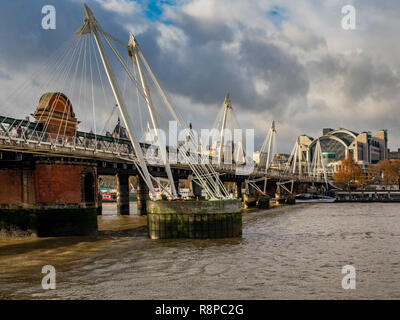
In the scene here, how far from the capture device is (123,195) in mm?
64812

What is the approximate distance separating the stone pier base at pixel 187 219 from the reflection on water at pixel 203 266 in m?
0.99

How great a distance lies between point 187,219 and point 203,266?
9.19 m

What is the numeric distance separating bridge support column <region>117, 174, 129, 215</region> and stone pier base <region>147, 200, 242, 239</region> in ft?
104

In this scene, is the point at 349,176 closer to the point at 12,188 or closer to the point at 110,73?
the point at 110,73

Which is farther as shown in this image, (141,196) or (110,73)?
(141,196)

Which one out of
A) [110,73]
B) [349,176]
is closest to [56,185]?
[110,73]

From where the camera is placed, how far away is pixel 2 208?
35.6m

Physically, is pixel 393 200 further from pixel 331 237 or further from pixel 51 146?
pixel 51 146

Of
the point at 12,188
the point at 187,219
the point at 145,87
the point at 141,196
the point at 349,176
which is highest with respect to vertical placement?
the point at 145,87

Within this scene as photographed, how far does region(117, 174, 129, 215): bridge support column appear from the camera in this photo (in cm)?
6388
